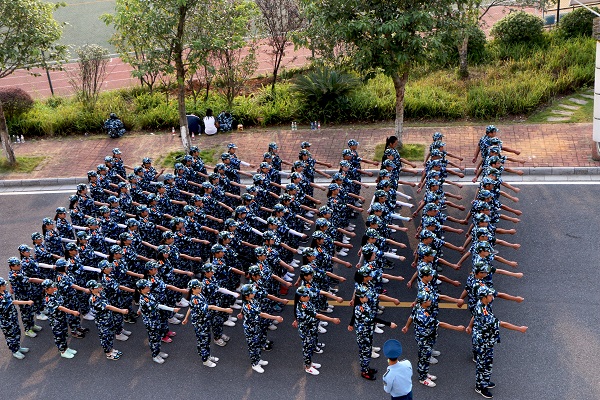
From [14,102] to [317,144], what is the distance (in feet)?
28.8

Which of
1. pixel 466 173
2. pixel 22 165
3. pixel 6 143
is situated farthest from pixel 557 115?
pixel 6 143

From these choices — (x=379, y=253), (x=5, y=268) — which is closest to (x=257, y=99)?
(x=5, y=268)

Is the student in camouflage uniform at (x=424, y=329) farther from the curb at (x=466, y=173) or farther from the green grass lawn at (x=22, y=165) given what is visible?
the green grass lawn at (x=22, y=165)

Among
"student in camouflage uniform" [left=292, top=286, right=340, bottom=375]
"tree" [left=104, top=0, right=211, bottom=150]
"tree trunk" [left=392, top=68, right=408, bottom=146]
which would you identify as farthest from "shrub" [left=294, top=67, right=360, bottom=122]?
"student in camouflage uniform" [left=292, top=286, right=340, bottom=375]

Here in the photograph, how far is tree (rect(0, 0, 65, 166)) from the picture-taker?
52.4ft

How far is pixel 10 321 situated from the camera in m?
10.3

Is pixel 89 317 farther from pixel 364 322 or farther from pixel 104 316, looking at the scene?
pixel 364 322

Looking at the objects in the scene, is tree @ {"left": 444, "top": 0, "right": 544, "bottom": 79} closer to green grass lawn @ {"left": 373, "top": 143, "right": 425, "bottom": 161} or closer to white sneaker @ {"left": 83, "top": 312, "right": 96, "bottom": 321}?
green grass lawn @ {"left": 373, "top": 143, "right": 425, "bottom": 161}

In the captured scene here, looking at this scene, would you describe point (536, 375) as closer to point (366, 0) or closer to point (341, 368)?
point (341, 368)

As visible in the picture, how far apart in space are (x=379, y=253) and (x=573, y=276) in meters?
3.30

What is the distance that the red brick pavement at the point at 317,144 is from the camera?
632 inches

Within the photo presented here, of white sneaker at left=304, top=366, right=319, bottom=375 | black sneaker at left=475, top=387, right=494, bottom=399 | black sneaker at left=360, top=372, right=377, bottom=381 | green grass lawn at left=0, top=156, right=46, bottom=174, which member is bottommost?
black sneaker at left=475, top=387, right=494, bottom=399

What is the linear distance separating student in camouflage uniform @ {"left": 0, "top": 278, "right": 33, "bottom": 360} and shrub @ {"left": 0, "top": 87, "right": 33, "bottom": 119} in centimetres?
1082

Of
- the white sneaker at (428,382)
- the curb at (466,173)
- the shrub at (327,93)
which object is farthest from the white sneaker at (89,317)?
the shrub at (327,93)
